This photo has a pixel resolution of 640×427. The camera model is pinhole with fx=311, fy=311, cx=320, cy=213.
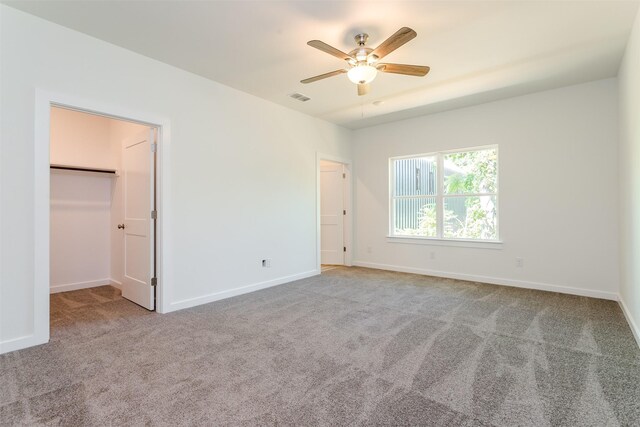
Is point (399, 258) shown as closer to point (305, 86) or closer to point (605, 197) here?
point (605, 197)

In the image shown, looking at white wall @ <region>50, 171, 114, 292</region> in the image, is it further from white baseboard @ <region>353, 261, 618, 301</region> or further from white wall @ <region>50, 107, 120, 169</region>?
white baseboard @ <region>353, 261, 618, 301</region>

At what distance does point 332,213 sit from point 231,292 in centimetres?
295

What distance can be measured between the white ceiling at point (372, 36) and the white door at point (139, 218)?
110 cm

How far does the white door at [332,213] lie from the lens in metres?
6.34

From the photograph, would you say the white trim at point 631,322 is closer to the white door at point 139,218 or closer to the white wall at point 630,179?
the white wall at point 630,179

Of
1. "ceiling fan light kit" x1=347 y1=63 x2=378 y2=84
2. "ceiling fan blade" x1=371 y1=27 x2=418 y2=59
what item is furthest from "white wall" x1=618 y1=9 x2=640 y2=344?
"ceiling fan light kit" x1=347 y1=63 x2=378 y2=84

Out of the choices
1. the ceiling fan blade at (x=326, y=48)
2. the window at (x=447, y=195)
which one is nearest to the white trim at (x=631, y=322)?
the window at (x=447, y=195)

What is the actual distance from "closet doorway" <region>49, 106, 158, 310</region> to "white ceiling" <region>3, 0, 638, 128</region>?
118cm

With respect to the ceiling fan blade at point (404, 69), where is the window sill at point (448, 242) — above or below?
below

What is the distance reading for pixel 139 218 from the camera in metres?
3.72

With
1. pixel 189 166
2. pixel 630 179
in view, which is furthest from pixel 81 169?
pixel 630 179

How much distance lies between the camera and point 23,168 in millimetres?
2533

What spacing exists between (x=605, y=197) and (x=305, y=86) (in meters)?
4.00

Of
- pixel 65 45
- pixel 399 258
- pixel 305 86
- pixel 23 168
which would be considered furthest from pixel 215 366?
pixel 399 258
